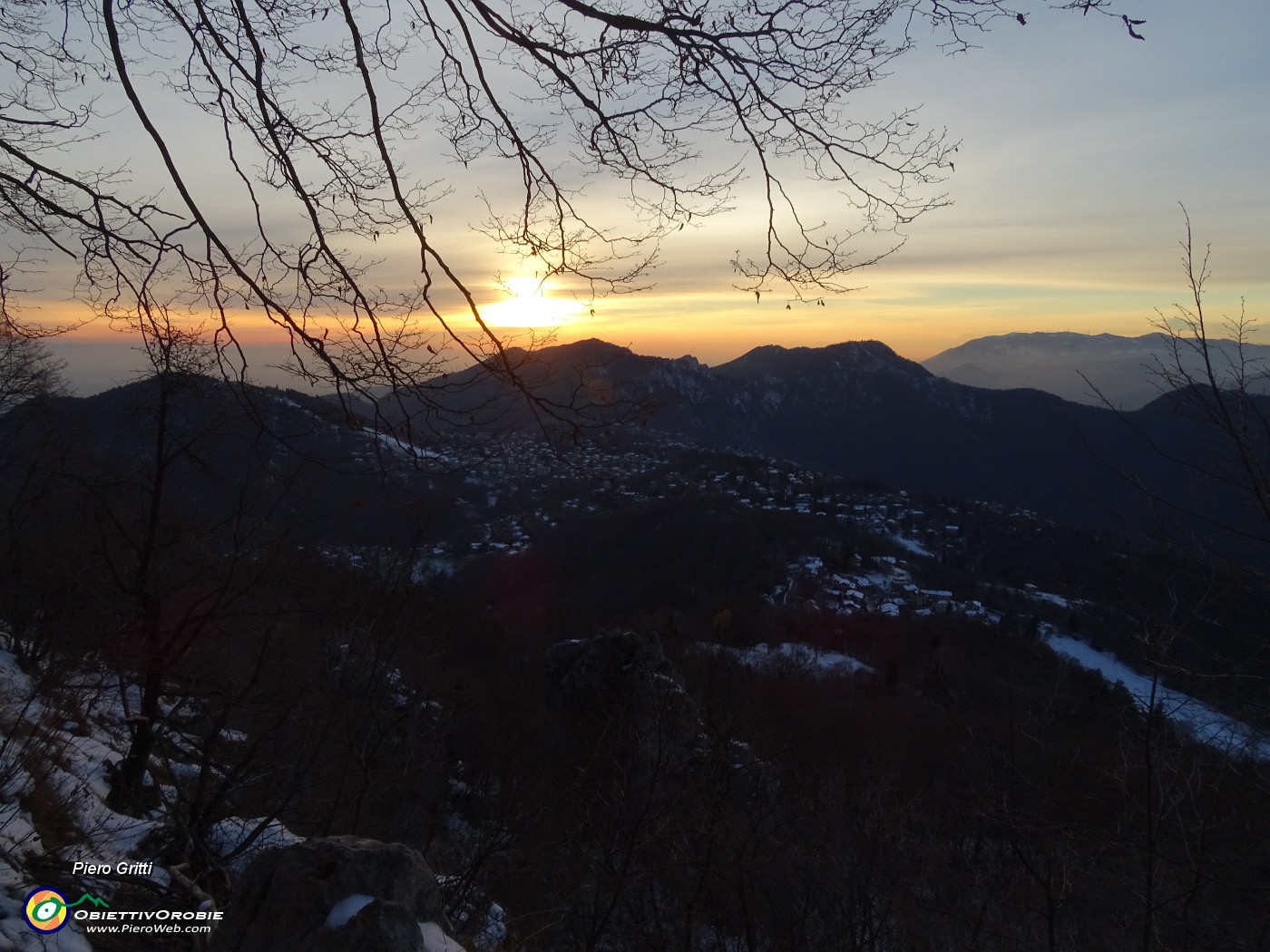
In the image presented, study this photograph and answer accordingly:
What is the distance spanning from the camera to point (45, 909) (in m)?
2.97

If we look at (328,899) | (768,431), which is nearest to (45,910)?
(328,899)

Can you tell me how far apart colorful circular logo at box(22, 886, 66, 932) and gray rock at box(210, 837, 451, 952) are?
0.75 metres

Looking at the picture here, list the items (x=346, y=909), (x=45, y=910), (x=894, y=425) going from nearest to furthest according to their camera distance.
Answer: (x=346, y=909) → (x=45, y=910) → (x=894, y=425)

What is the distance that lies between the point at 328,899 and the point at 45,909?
4.58ft

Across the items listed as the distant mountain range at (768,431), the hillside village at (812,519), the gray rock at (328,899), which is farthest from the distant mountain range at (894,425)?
the gray rock at (328,899)

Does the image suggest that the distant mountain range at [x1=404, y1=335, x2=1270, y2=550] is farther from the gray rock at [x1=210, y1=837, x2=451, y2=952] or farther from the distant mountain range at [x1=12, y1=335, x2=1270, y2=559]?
the gray rock at [x1=210, y1=837, x2=451, y2=952]

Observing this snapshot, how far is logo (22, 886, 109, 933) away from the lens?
2.88 metres

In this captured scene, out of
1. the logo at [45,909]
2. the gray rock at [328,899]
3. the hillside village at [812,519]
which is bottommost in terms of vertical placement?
the hillside village at [812,519]

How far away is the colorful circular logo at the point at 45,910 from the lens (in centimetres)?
288

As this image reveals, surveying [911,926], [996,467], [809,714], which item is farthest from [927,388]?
[911,926]

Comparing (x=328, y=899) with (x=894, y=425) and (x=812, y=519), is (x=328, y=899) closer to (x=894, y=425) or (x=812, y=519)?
(x=812, y=519)

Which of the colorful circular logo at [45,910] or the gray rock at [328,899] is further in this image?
the colorful circular logo at [45,910]

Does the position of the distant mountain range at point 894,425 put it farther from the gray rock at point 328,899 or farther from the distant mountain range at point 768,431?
the gray rock at point 328,899

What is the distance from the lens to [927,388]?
178125mm
